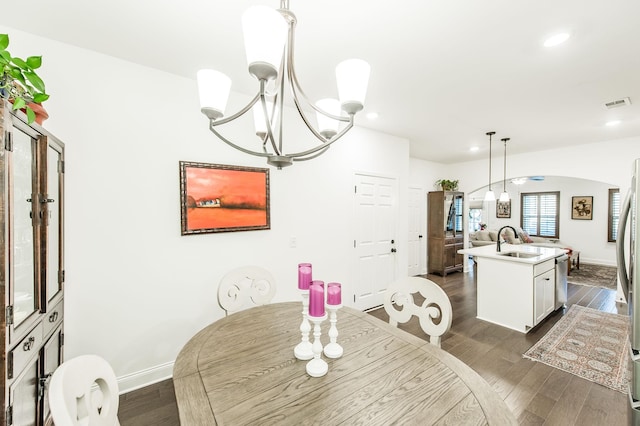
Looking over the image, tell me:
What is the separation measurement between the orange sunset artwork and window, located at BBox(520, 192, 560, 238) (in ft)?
29.8

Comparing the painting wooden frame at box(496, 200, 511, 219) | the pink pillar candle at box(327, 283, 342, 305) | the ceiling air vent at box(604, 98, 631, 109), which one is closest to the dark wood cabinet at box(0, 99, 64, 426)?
the pink pillar candle at box(327, 283, 342, 305)

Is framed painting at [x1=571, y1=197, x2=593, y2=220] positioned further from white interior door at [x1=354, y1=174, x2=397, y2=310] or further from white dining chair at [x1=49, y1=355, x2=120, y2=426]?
white dining chair at [x1=49, y1=355, x2=120, y2=426]

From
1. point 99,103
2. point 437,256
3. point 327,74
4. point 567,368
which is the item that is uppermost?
point 327,74

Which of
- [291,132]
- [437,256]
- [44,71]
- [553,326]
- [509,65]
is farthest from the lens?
[437,256]

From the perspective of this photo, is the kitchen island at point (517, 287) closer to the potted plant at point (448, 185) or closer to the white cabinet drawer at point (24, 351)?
the potted plant at point (448, 185)

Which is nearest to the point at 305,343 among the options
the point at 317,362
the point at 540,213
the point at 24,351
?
the point at 317,362

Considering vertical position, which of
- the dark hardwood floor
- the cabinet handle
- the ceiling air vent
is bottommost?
the dark hardwood floor

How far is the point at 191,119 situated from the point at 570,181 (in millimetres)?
9704

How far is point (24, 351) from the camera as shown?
127cm

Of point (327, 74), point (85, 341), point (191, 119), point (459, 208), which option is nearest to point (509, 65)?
point (327, 74)

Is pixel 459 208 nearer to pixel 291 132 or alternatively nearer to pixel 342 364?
pixel 291 132

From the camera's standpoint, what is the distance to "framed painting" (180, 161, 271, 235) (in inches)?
94.0

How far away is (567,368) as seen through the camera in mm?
2510

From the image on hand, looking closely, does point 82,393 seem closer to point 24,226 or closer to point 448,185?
point 24,226
